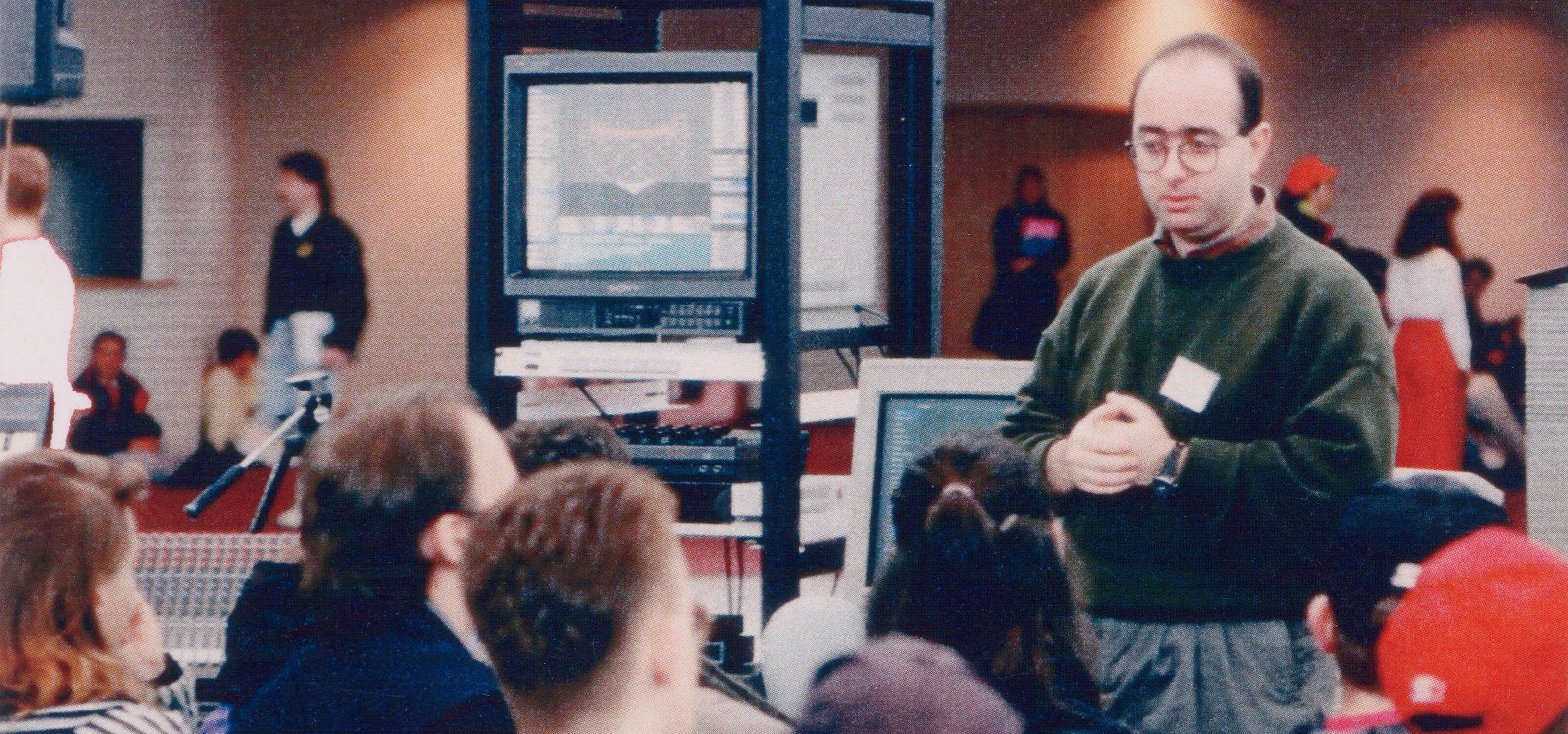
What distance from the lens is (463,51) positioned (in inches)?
340

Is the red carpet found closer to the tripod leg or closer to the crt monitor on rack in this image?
the tripod leg

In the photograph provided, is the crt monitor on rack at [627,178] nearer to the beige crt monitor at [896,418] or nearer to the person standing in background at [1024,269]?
the beige crt monitor at [896,418]

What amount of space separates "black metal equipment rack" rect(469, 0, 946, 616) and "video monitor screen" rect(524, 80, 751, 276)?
7cm

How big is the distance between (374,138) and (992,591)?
25.5 feet

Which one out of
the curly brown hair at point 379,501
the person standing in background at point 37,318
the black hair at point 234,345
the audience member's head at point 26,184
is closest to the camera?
the curly brown hair at point 379,501

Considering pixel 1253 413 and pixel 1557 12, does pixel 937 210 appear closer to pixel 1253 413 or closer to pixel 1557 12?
pixel 1253 413

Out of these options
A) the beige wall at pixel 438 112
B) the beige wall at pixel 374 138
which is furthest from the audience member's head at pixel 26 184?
the beige wall at pixel 374 138

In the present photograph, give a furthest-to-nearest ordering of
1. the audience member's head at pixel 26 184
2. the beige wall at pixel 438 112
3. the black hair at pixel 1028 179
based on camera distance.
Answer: the black hair at pixel 1028 179
the beige wall at pixel 438 112
the audience member's head at pixel 26 184

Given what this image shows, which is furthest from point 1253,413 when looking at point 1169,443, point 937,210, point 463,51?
point 463,51

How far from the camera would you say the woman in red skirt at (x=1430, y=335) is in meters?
6.21

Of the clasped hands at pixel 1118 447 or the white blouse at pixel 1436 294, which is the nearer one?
the clasped hands at pixel 1118 447

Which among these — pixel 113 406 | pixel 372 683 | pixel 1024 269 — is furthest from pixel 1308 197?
pixel 113 406

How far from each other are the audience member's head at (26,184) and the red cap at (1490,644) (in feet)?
9.47

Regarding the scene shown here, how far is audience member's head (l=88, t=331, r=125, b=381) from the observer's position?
7.79 meters
